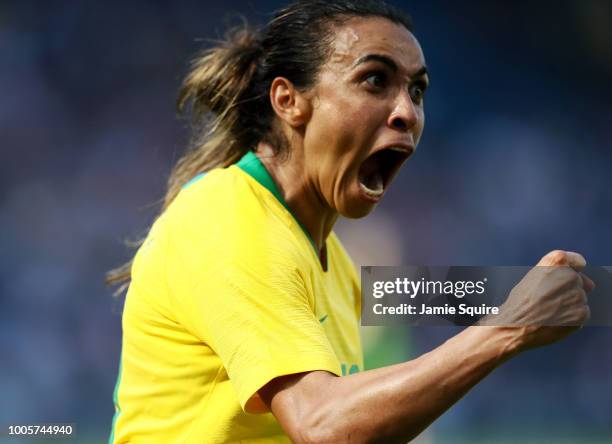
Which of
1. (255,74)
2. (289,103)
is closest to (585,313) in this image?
(289,103)

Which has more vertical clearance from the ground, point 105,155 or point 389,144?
point 105,155

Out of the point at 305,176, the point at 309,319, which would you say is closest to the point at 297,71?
the point at 305,176

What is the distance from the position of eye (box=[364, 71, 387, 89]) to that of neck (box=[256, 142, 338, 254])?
254 millimetres

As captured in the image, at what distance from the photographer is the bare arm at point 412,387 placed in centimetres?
154

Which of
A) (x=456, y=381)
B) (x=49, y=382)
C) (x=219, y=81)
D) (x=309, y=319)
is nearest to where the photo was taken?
(x=456, y=381)

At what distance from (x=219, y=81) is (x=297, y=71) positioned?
1.09ft

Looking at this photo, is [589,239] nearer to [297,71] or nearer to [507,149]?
[507,149]

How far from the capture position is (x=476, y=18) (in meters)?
6.08

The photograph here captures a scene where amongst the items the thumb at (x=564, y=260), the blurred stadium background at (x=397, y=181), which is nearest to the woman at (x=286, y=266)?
the thumb at (x=564, y=260)

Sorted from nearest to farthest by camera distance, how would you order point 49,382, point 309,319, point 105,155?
point 309,319, point 49,382, point 105,155

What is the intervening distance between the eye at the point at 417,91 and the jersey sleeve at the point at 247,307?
1.92ft

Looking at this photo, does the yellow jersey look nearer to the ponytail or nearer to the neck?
the neck

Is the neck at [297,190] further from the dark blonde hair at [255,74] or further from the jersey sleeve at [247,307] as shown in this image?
the jersey sleeve at [247,307]

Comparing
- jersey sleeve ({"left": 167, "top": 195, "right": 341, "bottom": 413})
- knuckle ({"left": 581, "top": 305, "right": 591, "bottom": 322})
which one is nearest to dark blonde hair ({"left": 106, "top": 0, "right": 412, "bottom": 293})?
jersey sleeve ({"left": 167, "top": 195, "right": 341, "bottom": 413})
